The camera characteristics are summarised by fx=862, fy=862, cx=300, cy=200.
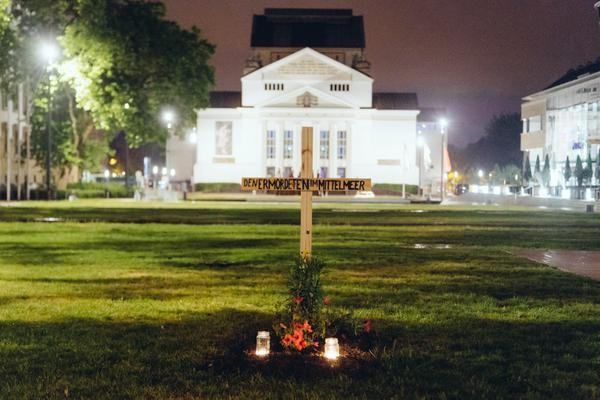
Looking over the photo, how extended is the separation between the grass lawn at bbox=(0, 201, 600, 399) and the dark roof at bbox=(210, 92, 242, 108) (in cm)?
8408

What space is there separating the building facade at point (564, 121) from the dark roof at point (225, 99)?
124ft

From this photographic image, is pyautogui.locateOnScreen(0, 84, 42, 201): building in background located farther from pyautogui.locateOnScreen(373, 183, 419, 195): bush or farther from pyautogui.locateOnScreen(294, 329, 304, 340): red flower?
pyautogui.locateOnScreen(294, 329, 304, 340): red flower

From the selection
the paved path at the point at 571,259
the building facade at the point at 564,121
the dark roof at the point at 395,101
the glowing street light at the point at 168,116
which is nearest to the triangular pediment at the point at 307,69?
the dark roof at the point at 395,101

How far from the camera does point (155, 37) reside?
202ft

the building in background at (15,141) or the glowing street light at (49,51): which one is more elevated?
the glowing street light at (49,51)

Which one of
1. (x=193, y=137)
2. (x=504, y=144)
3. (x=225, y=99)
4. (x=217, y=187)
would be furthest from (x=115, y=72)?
(x=504, y=144)

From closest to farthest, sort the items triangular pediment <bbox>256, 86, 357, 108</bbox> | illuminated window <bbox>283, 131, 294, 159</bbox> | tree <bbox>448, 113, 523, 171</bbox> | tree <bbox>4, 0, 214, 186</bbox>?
1. tree <bbox>4, 0, 214, 186</bbox>
2. triangular pediment <bbox>256, 86, 357, 108</bbox>
3. illuminated window <bbox>283, 131, 294, 159</bbox>
4. tree <bbox>448, 113, 523, 171</bbox>

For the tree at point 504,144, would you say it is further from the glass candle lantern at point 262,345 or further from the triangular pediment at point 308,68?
the glass candle lantern at point 262,345

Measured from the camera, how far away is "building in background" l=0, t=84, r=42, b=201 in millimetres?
61044

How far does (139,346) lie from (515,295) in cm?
630

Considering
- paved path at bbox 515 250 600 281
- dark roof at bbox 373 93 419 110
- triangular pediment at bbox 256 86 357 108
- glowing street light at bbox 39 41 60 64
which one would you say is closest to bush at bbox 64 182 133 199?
glowing street light at bbox 39 41 60 64

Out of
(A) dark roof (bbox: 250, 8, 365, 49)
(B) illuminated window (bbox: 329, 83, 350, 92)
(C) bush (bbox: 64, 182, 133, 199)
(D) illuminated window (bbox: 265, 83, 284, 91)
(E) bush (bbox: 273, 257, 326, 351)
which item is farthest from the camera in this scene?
(A) dark roof (bbox: 250, 8, 365, 49)

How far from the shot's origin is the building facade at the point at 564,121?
11075 centimetres

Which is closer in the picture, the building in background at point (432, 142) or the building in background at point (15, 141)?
the building in background at point (15, 141)
